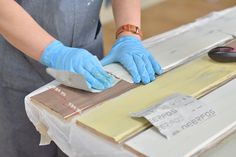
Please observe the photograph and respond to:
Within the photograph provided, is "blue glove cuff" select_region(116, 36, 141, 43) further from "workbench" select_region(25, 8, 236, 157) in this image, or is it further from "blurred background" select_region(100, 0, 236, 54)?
"blurred background" select_region(100, 0, 236, 54)

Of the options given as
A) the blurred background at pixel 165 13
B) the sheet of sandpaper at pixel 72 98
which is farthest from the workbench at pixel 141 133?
the blurred background at pixel 165 13

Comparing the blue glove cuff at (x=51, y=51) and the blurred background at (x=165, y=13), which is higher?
the blue glove cuff at (x=51, y=51)

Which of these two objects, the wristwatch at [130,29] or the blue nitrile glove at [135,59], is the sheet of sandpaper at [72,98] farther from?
the wristwatch at [130,29]

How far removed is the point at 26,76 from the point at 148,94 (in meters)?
0.48

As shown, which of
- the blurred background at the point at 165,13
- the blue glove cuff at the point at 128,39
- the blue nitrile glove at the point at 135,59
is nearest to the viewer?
the blue nitrile glove at the point at 135,59

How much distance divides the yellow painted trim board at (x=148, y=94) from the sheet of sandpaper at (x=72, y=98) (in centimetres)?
3

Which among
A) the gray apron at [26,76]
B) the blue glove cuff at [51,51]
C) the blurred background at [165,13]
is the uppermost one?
the blue glove cuff at [51,51]

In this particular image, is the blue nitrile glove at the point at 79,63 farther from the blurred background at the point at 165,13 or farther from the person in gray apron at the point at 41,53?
the blurred background at the point at 165,13

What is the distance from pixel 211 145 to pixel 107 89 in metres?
0.30

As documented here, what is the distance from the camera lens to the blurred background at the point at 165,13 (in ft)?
10.2

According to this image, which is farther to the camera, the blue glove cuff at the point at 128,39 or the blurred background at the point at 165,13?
the blurred background at the point at 165,13

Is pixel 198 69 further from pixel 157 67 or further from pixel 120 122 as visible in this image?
pixel 120 122

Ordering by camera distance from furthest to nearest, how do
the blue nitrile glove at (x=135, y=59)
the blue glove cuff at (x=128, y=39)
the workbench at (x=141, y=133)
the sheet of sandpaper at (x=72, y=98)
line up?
the blue glove cuff at (x=128, y=39), the blue nitrile glove at (x=135, y=59), the sheet of sandpaper at (x=72, y=98), the workbench at (x=141, y=133)

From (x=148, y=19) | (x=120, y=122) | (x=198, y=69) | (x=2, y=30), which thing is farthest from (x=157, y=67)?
(x=148, y=19)
